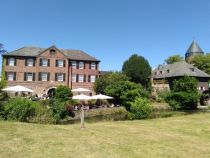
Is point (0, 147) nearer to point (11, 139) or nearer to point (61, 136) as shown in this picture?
point (11, 139)

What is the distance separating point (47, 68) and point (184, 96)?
2435 cm

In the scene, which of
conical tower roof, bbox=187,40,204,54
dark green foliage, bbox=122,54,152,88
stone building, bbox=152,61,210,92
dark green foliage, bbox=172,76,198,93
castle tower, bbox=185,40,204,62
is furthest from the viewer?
conical tower roof, bbox=187,40,204,54

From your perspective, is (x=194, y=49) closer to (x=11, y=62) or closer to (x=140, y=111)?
(x=11, y=62)

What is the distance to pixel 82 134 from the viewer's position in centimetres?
1343

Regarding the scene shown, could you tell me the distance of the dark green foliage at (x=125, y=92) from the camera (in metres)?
36.8

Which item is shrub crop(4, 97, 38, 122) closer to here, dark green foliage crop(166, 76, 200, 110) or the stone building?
dark green foliage crop(166, 76, 200, 110)

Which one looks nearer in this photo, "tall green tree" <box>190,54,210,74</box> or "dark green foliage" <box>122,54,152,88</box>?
"dark green foliage" <box>122,54,152,88</box>

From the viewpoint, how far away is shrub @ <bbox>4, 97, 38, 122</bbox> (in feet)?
64.4

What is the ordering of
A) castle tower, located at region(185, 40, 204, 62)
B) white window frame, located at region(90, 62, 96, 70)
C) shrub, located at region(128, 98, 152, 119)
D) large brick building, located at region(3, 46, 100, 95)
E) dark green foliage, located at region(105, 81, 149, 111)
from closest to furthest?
shrub, located at region(128, 98, 152, 119), dark green foliage, located at region(105, 81, 149, 111), large brick building, located at region(3, 46, 100, 95), white window frame, located at region(90, 62, 96, 70), castle tower, located at region(185, 40, 204, 62)

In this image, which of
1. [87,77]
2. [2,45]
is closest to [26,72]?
[87,77]

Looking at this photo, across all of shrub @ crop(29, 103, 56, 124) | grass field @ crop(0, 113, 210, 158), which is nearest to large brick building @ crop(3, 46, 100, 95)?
shrub @ crop(29, 103, 56, 124)

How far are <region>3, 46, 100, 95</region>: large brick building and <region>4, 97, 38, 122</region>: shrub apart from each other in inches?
1086

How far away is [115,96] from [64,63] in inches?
556

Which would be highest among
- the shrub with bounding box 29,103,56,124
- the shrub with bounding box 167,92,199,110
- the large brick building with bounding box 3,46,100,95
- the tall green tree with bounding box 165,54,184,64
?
the tall green tree with bounding box 165,54,184,64
